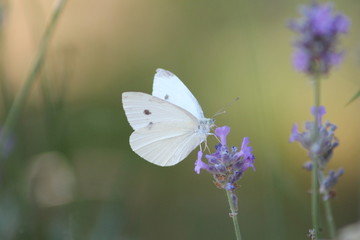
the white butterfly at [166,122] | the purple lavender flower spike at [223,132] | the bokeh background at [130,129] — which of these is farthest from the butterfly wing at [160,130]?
the bokeh background at [130,129]

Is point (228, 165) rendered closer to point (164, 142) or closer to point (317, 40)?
point (317, 40)

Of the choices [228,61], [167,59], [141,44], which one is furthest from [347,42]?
[141,44]

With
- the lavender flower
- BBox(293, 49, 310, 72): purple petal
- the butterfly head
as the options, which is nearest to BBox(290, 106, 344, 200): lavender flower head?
the lavender flower

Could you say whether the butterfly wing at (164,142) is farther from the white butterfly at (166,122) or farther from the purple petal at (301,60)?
the purple petal at (301,60)

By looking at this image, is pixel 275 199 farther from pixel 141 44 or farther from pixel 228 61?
pixel 141 44

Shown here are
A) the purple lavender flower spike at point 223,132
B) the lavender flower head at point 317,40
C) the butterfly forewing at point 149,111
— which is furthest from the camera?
the butterfly forewing at point 149,111

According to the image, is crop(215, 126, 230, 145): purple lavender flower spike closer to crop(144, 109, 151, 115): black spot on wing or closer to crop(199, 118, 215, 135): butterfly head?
crop(199, 118, 215, 135): butterfly head

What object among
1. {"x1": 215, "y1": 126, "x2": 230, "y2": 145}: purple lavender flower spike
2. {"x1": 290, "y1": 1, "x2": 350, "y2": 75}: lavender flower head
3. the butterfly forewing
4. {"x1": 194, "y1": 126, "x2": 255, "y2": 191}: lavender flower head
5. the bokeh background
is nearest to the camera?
{"x1": 290, "y1": 1, "x2": 350, "y2": 75}: lavender flower head
